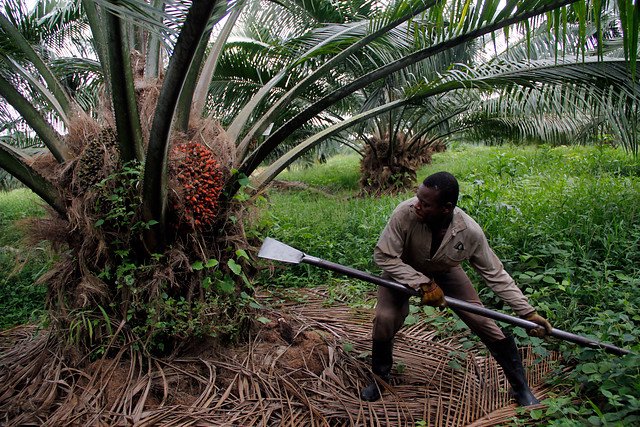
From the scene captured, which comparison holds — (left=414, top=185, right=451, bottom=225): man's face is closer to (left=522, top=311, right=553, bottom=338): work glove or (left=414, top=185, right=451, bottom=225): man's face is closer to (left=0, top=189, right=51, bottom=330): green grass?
(left=522, top=311, right=553, bottom=338): work glove

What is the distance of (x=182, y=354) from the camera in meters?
3.20

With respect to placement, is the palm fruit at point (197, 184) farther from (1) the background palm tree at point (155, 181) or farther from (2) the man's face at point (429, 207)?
(2) the man's face at point (429, 207)

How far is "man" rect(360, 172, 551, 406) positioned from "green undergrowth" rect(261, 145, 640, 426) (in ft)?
1.25

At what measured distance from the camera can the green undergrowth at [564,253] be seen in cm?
264

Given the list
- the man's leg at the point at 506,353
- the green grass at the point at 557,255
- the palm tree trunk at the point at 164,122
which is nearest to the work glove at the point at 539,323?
the man's leg at the point at 506,353

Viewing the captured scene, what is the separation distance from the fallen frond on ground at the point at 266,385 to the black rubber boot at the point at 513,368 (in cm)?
8

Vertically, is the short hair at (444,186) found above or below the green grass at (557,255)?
above

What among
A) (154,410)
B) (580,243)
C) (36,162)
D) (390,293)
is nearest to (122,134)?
(36,162)

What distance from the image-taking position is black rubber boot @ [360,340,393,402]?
117 inches

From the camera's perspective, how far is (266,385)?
3.01 meters

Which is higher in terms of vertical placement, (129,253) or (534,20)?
(534,20)

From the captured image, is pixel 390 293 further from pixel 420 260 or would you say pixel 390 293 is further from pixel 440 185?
pixel 440 185

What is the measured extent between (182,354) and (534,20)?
122 inches

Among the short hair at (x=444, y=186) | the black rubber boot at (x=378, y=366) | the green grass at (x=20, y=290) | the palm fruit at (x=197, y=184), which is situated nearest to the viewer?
the short hair at (x=444, y=186)
